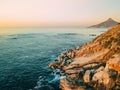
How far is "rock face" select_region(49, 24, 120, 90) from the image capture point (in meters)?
35.9

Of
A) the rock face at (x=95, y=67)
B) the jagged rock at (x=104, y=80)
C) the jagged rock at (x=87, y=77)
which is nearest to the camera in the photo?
the jagged rock at (x=104, y=80)

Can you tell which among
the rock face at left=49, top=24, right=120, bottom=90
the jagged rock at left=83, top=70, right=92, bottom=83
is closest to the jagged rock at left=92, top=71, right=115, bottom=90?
the rock face at left=49, top=24, right=120, bottom=90

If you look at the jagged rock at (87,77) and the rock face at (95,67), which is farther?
the jagged rock at (87,77)

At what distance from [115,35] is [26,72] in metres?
30.1

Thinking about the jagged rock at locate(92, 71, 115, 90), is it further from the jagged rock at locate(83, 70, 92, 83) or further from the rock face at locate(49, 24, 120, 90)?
the jagged rock at locate(83, 70, 92, 83)

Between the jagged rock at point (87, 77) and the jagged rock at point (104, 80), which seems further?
the jagged rock at point (87, 77)

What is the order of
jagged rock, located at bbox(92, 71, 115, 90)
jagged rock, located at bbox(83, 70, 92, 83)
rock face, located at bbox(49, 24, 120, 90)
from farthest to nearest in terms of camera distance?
jagged rock, located at bbox(83, 70, 92, 83)
rock face, located at bbox(49, 24, 120, 90)
jagged rock, located at bbox(92, 71, 115, 90)

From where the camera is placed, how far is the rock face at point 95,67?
1414 inches

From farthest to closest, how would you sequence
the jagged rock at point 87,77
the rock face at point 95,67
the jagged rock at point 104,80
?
the jagged rock at point 87,77
the rock face at point 95,67
the jagged rock at point 104,80

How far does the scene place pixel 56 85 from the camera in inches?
1645

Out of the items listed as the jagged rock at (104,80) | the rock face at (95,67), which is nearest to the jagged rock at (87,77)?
the rock face at (95,67)

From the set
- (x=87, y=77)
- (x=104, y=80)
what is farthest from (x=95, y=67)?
(x=104, y=80)

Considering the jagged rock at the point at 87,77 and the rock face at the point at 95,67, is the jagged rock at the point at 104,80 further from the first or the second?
the jagged rock at the point at 87,77

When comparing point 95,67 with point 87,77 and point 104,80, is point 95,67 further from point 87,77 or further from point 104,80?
point 104,80
